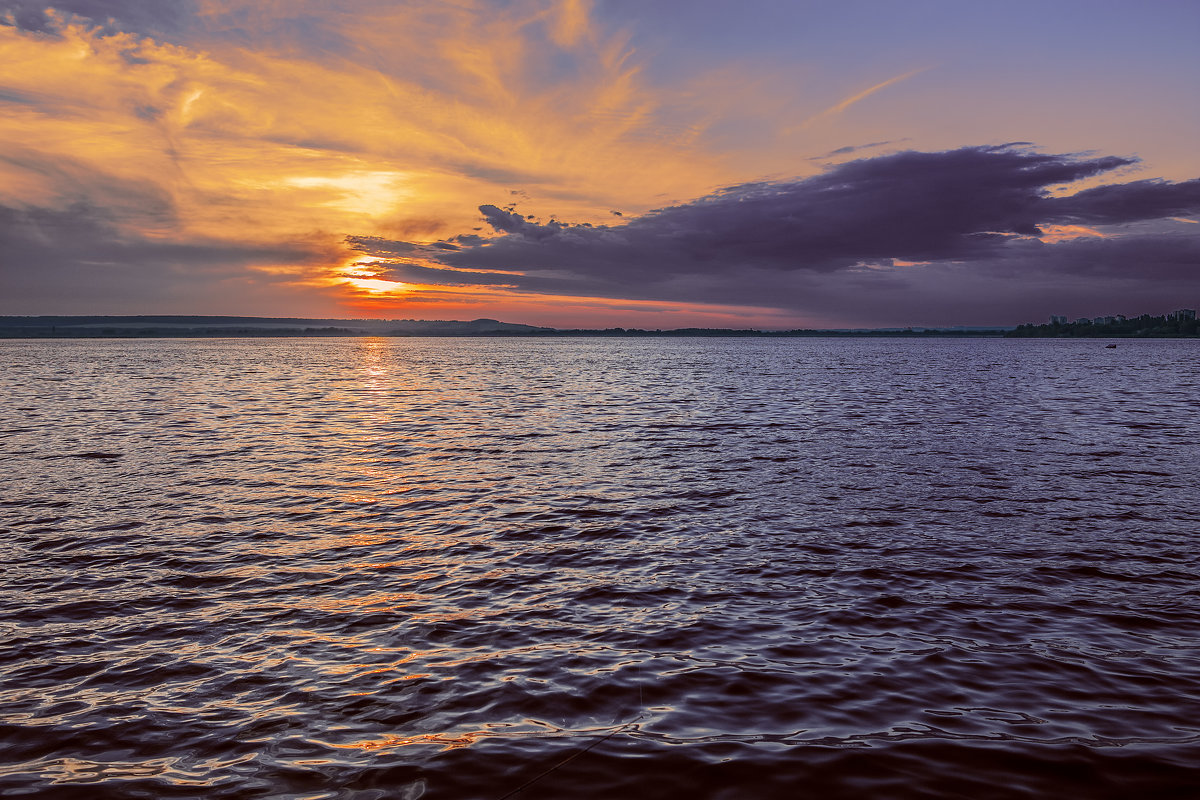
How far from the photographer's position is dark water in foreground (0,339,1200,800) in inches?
273

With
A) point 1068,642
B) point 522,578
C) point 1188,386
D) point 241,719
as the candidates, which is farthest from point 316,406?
point 1188,386

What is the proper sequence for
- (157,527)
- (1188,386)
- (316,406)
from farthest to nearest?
(1188,386) → (316,406) → (157,527)

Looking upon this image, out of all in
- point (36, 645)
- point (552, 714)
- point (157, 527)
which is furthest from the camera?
point (157, 527)

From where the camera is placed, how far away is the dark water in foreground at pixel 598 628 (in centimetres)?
692

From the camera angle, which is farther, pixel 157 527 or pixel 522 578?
pixel 157 527

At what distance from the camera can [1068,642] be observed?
9922 millimetres

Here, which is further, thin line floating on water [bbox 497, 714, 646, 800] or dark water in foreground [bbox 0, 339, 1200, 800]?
dark water in foreground [bbox 0, 339, 1200, 800]

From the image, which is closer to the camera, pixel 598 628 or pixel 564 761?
pixel 564 761

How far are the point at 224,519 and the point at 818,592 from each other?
14676 mm

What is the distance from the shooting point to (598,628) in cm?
1045

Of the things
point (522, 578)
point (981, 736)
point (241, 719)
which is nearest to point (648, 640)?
point (522, 578)

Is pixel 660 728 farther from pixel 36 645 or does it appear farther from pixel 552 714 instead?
pixel 36 645

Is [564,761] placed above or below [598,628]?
above

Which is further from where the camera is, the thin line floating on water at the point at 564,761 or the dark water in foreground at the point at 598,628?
the dark water in foreground at the point at 598,628
